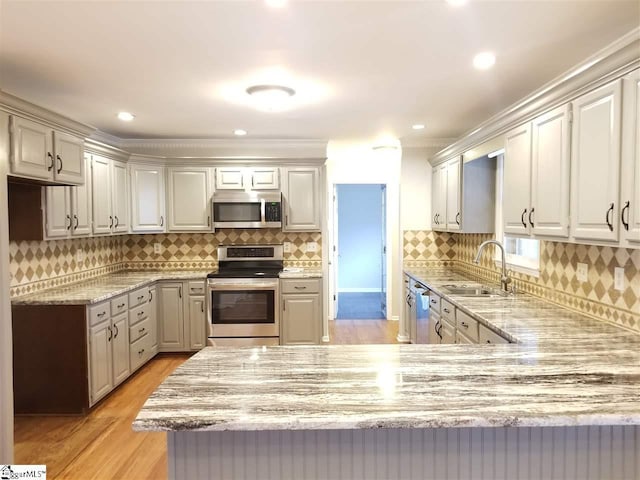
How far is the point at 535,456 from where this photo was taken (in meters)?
1.34

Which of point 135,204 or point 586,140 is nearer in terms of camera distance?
point 586,140

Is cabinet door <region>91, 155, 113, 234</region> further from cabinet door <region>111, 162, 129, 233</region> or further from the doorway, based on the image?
the doorway

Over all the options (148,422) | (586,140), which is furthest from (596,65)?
(148,422)

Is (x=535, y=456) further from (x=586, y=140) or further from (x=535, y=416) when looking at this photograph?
(x=586, y=140)

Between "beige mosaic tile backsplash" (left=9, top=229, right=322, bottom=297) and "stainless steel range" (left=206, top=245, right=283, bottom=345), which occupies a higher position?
"beige mosaic tile backsplash" (left=9, top=229, right=322, bottom=297)

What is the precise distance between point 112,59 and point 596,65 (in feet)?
8.25

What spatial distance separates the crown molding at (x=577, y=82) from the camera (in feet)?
5.60

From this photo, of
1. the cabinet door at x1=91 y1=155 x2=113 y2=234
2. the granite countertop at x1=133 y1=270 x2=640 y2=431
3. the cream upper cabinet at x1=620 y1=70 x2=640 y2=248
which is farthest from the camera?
the cabinet door at x1=91 y1=155 x2=113 y2=234

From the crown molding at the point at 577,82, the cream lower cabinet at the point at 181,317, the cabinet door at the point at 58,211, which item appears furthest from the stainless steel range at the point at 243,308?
the crown molding at the point at 577,82

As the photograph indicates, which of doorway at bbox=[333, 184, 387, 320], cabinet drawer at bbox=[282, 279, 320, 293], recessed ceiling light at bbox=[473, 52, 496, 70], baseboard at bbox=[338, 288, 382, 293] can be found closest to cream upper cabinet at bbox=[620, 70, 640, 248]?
recessed ceiling light at bbox=[473, 52, 496, 70]

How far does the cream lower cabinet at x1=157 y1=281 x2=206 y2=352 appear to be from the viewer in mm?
4332

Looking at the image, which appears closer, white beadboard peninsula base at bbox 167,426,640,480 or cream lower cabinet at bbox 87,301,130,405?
white beadboard peninsula base at bbox 167,426,640,480

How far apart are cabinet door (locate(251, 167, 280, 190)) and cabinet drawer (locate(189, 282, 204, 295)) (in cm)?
120

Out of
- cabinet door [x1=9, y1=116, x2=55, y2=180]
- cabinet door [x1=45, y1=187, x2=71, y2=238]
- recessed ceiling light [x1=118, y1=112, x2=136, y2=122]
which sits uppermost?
recessed ceiling light [x1=118, y1=112, x2=136, y2=122]
